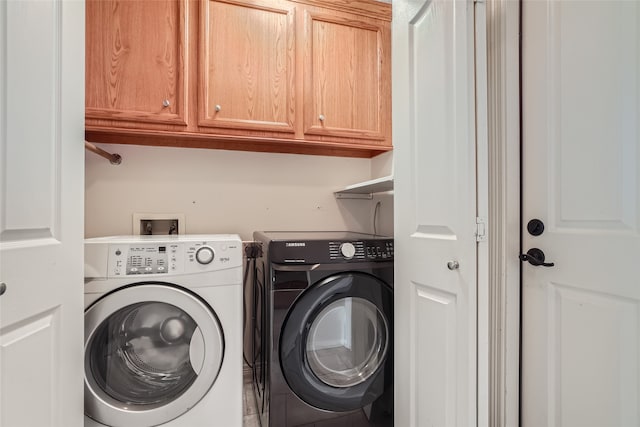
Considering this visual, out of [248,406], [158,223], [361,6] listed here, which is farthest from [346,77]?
[248,406]

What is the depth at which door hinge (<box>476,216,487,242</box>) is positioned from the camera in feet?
2.75

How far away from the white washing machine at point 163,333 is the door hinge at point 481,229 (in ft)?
2.88

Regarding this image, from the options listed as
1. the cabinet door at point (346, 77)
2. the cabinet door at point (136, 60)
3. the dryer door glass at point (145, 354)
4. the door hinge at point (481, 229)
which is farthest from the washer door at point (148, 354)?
the cabinet door at point (346, 77)

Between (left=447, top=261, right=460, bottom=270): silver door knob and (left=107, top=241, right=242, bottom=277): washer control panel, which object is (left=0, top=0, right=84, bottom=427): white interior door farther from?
(left=447, top=261, right=460, bottom=270): silver door knob

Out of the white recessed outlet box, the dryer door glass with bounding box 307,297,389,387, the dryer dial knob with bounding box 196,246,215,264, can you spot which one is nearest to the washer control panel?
the dryer dial knob with bounding box 196,246,215,264

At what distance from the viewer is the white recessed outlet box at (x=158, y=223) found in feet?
5.47

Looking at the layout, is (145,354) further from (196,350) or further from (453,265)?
(453,265)

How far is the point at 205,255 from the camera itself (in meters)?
1.14
